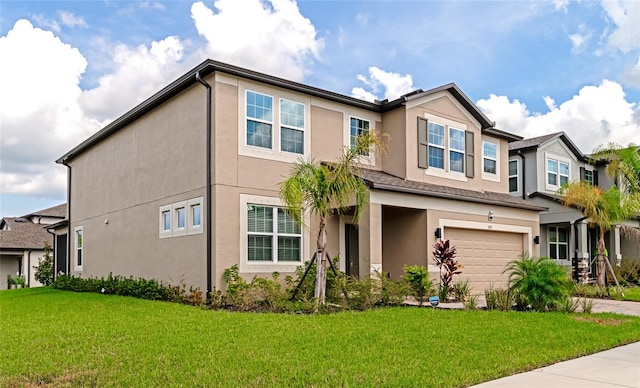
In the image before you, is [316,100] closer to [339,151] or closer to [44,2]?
[339,151]

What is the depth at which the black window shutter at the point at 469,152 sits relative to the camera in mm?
20141

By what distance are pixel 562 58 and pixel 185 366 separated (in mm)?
13184

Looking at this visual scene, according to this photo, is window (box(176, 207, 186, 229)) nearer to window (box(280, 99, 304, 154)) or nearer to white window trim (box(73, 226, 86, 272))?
window (box(280, 99, 304, 154))

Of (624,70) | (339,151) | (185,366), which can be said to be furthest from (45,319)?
(624,70)

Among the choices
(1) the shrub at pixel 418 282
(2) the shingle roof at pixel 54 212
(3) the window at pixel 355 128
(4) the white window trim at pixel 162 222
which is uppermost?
(3) the window at pixel 355 128

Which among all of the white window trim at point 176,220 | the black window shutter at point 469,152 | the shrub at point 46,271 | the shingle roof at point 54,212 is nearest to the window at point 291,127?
the white window trim at point 176,220

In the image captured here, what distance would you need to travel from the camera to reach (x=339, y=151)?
1731 centimetres

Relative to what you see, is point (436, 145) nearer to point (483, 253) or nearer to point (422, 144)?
point (422, 144)

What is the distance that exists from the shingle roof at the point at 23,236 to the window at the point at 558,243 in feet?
95.8

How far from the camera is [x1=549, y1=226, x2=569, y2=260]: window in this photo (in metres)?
25.6

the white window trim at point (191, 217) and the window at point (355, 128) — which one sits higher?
the window at point (355, 128)

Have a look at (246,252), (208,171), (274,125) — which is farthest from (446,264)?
(208,171)

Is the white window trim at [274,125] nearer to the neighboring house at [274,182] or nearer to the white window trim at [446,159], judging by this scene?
the neighboring house at [274,182]

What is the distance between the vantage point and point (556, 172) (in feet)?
86.8
